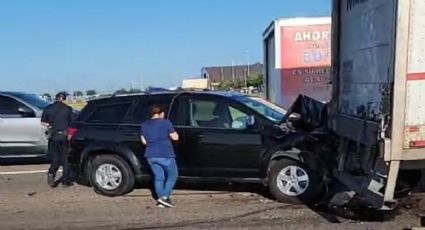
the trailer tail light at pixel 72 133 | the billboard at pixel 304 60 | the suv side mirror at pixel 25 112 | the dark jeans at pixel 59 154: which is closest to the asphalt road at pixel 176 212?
the dark jeans at pixel 59 154

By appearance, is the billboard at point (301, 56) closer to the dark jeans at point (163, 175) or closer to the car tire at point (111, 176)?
the car tire at point (111, 176)

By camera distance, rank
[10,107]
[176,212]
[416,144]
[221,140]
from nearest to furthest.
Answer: [416,144], [176,212], [221,140], [10,107]

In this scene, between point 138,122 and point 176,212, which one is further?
point 138,122

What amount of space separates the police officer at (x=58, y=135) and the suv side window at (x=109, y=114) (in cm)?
63

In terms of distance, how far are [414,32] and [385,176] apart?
1.46m

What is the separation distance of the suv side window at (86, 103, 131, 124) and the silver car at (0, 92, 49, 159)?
142 inches

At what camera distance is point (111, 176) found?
11445 millimetres

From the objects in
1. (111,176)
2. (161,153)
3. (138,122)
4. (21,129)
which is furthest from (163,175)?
(21,129)

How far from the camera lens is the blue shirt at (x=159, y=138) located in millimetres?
10375

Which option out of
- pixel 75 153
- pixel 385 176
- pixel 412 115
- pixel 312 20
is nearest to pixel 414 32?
pixel 412 115

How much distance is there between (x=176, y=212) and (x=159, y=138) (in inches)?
43.0

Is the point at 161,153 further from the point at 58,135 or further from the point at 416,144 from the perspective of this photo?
Result: the point at 416,144

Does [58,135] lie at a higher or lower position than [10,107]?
lower

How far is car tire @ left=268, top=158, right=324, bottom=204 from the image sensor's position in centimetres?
1030
